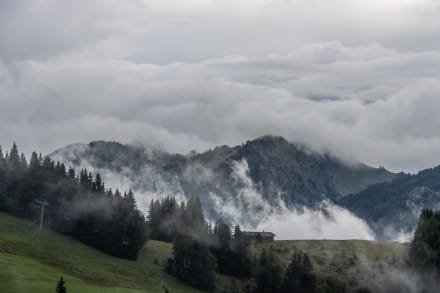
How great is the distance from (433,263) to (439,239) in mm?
6208

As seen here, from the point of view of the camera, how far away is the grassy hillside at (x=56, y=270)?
438 ft

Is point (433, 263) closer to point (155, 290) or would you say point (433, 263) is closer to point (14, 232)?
point (155, 290)

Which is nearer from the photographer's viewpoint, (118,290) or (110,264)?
(118,290)

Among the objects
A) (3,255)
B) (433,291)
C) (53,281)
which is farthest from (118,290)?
(433,291)

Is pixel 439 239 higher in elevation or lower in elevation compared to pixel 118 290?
higher

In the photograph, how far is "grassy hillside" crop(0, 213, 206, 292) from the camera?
438 feet

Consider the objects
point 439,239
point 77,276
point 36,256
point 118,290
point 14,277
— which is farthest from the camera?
point 439,239

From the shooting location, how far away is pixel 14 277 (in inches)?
5202

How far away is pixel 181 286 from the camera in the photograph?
199875mm

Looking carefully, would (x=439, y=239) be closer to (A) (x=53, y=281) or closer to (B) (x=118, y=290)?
(B) (x=118, y=290)

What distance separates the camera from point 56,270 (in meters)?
160

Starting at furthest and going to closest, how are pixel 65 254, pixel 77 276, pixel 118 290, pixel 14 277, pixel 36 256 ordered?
pixel 65 254 → pixel 36 256 → pixel 77 276 → pixel 118 290 → pixel 14 277

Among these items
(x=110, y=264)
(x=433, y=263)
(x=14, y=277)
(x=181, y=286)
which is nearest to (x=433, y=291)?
(x=433, y=263)

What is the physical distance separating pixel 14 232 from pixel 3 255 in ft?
131
